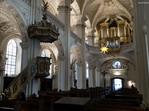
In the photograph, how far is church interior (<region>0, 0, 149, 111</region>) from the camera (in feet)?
17.0

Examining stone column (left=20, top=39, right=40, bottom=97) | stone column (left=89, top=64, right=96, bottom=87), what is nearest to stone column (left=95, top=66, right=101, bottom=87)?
stone column (left=89, top=64, right=96, bottom=87)

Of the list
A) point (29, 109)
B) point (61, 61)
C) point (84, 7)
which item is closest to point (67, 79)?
point (61, 61)

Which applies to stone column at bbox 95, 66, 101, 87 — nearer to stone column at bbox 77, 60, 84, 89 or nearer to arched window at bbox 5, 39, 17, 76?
stone column at bbox 77, 60, 84, 89

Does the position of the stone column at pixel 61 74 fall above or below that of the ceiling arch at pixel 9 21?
below

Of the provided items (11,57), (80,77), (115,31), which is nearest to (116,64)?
(115,31)

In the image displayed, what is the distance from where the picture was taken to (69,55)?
14.6 metres

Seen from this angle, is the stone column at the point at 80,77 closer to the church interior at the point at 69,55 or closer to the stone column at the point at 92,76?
the church interior at the point at 69,55

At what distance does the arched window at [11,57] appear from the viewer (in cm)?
1582

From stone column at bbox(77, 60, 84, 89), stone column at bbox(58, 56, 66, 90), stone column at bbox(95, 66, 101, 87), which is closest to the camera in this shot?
stone column at bbox(58, 56, 66, 90)

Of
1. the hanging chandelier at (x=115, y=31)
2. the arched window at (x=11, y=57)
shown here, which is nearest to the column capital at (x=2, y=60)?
the arched window at (x=11, y=57)

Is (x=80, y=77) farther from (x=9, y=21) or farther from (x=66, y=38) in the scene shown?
(x=9, y=21)

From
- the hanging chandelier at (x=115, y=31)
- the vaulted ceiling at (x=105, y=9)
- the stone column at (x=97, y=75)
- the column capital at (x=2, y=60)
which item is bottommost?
the stone column at (x=97, y=75)

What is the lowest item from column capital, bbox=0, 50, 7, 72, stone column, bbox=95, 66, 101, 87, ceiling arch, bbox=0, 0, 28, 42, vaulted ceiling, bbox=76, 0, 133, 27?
stone column, bbox=95, 66, 101, 87

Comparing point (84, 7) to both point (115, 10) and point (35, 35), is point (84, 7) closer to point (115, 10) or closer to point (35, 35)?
point (115, 10)
